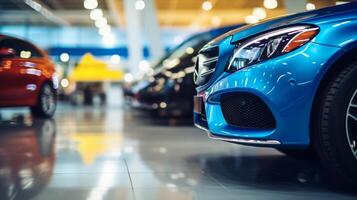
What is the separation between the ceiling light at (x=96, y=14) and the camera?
78.5 ft

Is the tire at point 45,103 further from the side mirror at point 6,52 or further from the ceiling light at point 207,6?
the ceiling light at point 207,6

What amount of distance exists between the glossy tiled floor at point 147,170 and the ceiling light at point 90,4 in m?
16.8

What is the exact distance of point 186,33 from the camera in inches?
1271

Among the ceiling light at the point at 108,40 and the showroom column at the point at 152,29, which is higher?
the ceiling light at the point at 108,40

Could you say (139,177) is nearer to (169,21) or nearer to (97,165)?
(97,165)

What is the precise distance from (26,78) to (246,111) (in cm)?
508

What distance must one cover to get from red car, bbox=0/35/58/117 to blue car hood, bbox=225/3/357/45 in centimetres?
454

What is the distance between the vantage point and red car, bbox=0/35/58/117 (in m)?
6.73

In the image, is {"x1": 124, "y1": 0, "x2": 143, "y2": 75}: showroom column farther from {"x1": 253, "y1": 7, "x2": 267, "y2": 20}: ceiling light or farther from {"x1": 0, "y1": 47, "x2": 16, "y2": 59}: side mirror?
{"x1": 253, "y1": 7, "x2": 267, "y2": 20}: ceiling light

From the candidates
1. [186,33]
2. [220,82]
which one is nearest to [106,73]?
[220,82]

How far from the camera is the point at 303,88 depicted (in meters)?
2.69

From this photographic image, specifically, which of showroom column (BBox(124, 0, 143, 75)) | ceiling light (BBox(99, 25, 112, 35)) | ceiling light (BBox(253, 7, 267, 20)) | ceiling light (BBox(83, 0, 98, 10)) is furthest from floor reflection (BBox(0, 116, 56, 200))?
ceiling light (BBox(99, 25, 112, 35))

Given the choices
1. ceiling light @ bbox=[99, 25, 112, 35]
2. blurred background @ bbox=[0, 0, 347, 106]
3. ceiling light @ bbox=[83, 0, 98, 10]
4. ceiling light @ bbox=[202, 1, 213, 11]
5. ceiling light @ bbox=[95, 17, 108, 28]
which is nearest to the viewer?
blurred background @ bbox=[0, 0, 347, 106]

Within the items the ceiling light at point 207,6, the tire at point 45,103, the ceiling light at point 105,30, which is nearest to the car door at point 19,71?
the tire at point 45,103
